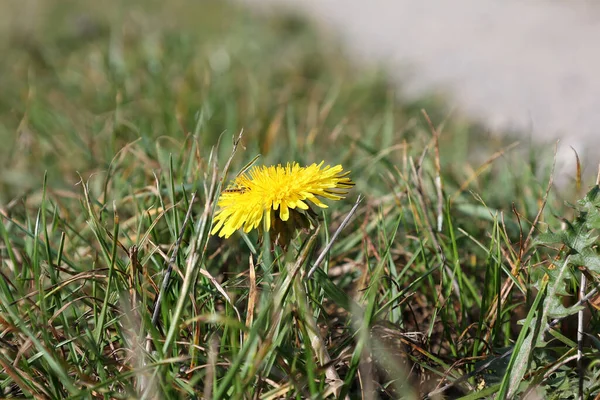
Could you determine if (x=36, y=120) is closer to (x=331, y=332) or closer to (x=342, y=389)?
(x=331, y=332)

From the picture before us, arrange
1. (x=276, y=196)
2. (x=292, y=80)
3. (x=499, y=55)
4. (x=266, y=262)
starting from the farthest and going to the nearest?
(x=499, y=55) < (x=292, y=80) < (x=266, y=262) < (x=276, y=196)

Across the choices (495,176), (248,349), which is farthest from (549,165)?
(248,349)

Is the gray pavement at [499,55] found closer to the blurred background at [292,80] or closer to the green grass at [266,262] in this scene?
the blurred background at [292,80]

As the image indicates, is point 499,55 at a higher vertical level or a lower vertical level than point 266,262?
higher

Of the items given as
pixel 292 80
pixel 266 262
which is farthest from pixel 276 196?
pixel 292 80

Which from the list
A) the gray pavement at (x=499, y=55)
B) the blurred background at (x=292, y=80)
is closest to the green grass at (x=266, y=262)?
the blurred background at (x=292, y=80)

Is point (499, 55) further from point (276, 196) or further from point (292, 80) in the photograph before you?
point (276, 196)
